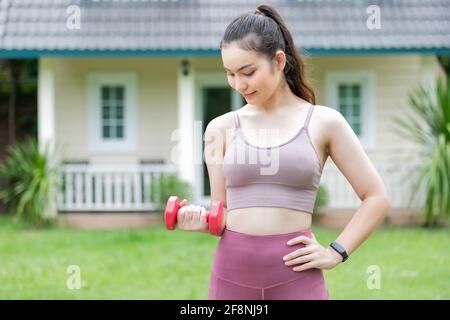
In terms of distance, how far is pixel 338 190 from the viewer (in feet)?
44.3

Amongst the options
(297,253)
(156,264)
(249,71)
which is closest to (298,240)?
(297,253)

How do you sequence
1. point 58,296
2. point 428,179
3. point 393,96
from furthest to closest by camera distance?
point 393,96 → point 428,179 → point 58,296

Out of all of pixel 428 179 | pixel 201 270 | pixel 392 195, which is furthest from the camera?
pixel 392 195

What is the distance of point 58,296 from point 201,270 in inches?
79.1

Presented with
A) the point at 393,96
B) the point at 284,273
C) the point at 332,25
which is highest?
the point at 332,25

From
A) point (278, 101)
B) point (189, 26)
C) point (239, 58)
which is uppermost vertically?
point (189, 26)

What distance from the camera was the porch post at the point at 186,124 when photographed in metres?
13.1

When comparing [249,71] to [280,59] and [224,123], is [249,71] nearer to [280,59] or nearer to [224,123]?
[280,59]

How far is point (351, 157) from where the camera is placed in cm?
281

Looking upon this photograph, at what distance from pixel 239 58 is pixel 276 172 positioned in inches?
17.0

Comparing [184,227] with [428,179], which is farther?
[428,179]
